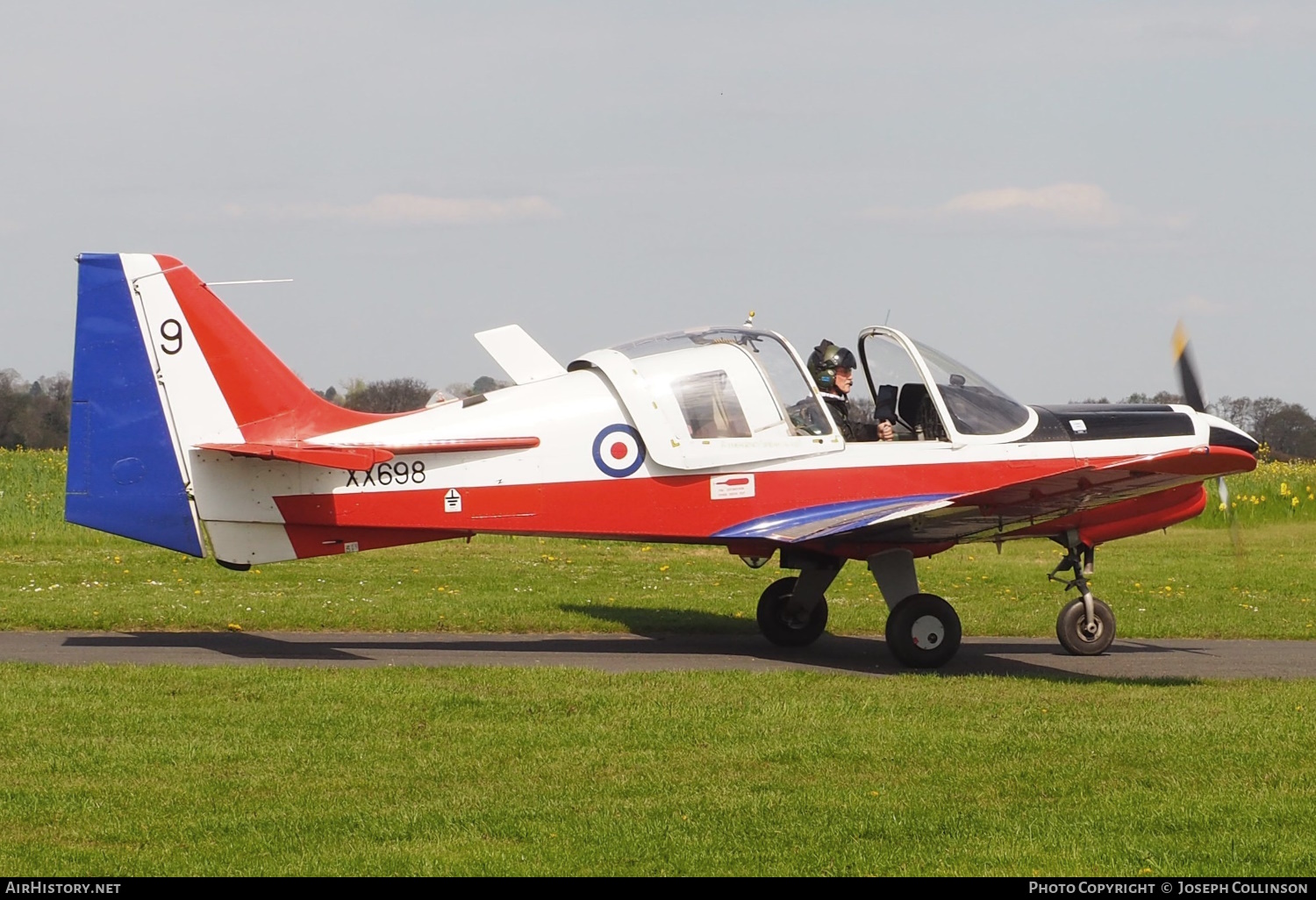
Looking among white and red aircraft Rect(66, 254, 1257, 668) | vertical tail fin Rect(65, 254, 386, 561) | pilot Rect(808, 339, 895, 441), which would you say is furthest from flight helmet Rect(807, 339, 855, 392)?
vertical tail fin Rect(65, 254, 386, 561)

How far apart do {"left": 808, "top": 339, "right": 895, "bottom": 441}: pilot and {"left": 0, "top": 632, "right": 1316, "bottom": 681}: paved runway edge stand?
1924 millimetres

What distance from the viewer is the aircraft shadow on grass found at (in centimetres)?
1115

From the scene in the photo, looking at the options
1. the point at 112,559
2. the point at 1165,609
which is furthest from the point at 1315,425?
the point at 112,559

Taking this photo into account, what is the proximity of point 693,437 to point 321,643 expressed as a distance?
12.3 ft

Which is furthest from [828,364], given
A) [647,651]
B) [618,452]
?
[647,651]

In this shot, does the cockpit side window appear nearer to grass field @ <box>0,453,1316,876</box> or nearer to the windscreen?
the windscreen

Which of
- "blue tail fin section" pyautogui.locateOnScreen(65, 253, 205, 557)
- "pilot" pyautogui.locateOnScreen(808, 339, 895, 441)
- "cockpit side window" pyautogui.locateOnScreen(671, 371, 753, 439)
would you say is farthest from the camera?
"pilot" pyautogui.locateOnScreen(808, 339, 895, 441)

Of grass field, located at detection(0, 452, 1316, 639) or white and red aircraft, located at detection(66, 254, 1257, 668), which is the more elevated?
white and red aircraft, located at detection(66, 254, 1257, 668)

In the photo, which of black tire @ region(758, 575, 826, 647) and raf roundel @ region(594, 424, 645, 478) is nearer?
raf roundel @ region(594, 424, 645, 478)

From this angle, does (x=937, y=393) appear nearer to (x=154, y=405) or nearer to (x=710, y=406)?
(x=710, y=406)

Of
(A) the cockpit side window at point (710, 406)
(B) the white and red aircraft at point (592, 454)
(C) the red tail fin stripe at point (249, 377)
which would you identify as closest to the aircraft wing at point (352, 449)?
(B) the white and red aircraft at point (592, 454)

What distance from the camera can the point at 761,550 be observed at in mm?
12055

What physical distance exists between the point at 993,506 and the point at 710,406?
2.37 m

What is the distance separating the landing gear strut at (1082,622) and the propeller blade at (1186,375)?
1828mm
